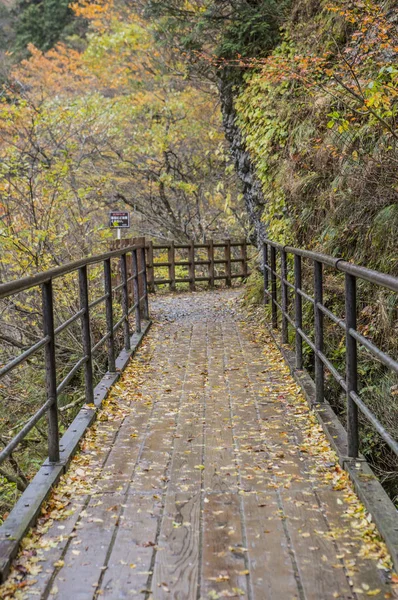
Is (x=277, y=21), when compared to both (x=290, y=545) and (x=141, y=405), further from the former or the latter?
(x=290, y=545)

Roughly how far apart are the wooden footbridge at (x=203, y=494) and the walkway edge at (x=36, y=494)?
12mm

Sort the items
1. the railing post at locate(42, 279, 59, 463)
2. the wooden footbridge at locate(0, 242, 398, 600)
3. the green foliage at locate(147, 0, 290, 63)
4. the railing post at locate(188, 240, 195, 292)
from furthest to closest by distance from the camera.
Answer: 1. the railing post at locate(188, 240, 195, 292)
2. the green foliage at locate(147, 0, 290, 63)
3. the railing post at locate(42, 279, 59, 463)
4. the wooden footbridge at locate(0, 242, 398, 600)

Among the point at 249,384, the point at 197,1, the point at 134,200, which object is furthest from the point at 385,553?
the point at 134,200

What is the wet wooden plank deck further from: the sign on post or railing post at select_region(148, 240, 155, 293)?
railing post at select_region(148, 240, 155, 293)

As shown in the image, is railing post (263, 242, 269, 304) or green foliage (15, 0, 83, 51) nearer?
railing post (263, 242, 269, 304)

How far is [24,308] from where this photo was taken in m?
8.86

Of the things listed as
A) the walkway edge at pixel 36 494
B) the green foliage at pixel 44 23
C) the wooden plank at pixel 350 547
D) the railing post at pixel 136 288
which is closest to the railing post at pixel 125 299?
the railing post at pixel 136 288

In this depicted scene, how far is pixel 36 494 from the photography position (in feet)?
11.6

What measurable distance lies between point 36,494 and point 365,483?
1.83 meters

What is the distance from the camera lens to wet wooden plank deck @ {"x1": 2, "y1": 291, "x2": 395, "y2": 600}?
269 cm

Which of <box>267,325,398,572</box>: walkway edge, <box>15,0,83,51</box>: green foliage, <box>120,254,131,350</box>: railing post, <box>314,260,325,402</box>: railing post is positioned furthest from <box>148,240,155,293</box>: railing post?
<box>15,0,83,51</box>: green foliage

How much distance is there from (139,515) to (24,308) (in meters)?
5.96

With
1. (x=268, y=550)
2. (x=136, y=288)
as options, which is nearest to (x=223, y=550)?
(x=268, y=550)

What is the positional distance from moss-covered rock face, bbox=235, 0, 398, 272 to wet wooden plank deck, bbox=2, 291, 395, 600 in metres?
2.26
